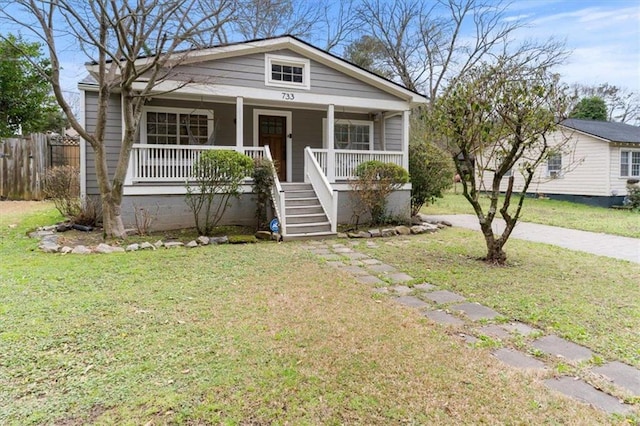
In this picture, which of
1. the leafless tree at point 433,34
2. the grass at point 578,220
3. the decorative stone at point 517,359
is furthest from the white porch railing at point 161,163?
the leafless tree at point 433,34

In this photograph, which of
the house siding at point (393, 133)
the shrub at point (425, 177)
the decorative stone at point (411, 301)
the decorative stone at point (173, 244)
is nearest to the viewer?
the decorative stone at point (411, 301)

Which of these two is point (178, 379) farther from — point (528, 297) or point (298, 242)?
point (298, 242)

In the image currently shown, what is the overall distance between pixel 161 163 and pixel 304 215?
139 inches

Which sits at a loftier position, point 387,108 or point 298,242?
point 387,108

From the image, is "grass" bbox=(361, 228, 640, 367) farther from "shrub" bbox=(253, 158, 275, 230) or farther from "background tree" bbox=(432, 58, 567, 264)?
"shrub" bbox=(253, 158, 275, 230)

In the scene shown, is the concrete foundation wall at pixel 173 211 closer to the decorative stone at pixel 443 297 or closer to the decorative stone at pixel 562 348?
the decorative stone at pixel 443 297

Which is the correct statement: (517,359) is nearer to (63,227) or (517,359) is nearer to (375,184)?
(375,184)

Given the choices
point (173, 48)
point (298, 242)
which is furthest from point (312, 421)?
point (173, 48)

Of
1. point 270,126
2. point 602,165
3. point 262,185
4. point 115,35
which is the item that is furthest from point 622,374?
point 602,165

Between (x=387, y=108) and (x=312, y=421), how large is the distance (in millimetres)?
10429

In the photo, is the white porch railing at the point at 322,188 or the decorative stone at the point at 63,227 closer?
the decorative stone at the point at 63,227

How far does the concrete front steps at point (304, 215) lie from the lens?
28.6ft

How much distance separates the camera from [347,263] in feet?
21.2

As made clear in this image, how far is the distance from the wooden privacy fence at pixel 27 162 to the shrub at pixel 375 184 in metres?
9.72
